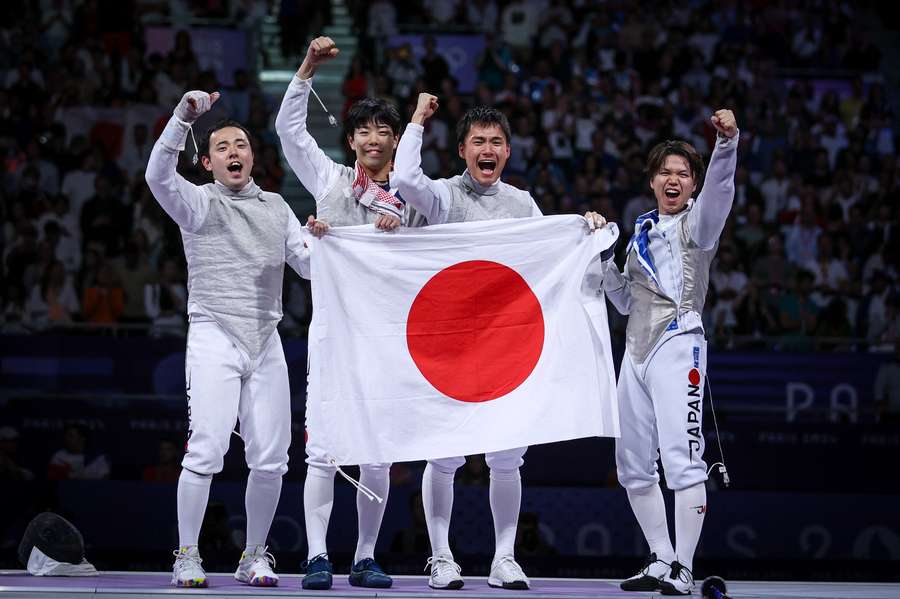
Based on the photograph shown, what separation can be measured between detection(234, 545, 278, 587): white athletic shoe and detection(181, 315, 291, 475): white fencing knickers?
15.3 inches

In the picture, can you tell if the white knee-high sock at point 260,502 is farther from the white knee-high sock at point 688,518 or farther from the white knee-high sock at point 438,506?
the white knee-high sock at point 688,518

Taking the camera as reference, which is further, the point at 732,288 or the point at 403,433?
the point at 732,288

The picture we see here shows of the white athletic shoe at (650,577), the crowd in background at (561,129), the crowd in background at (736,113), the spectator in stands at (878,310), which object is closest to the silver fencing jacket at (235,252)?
the white athletic shoe at (650,577)

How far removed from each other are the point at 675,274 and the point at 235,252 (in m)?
2.01

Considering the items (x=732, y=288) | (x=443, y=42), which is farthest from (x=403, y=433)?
(x=443, y=42)

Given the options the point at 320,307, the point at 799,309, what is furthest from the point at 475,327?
the point at 799,309

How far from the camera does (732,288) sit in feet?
35.8

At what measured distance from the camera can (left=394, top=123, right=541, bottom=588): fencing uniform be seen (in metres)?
5.26

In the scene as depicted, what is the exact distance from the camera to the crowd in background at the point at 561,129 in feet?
34.6

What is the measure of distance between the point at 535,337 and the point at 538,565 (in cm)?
354

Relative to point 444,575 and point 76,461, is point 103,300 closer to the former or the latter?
Result: point 76,461

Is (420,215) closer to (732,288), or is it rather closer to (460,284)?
(460,284)

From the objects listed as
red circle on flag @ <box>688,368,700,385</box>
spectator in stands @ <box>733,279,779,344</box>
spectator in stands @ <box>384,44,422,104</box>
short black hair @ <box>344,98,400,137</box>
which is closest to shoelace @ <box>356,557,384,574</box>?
red circle on flag @ <box>688,368,700,385</box>

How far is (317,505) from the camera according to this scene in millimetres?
5383
